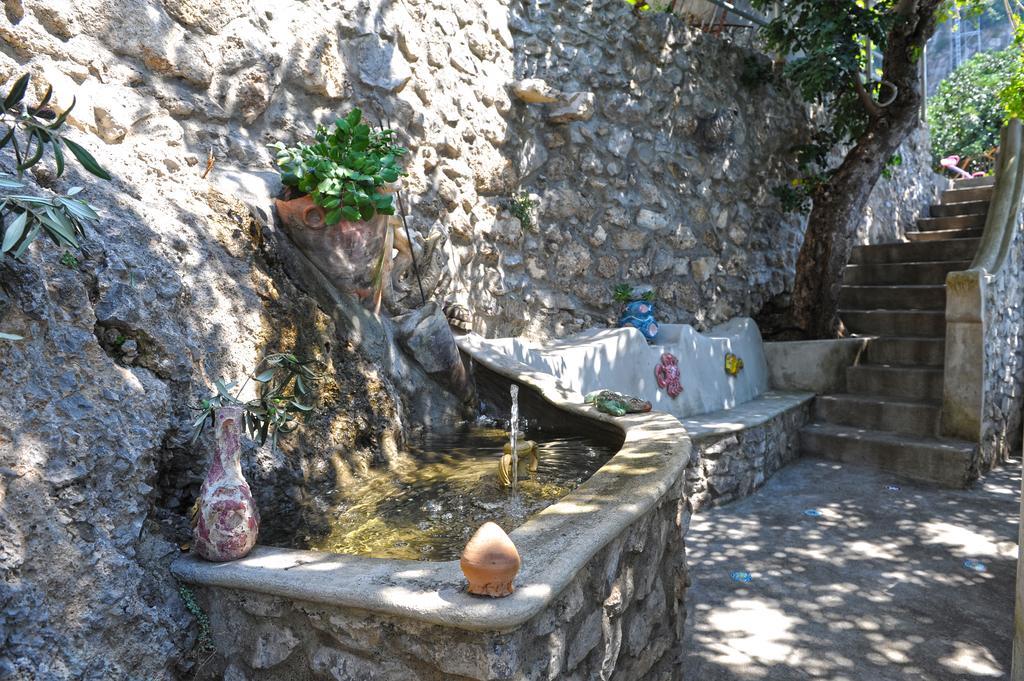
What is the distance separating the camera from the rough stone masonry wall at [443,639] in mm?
1504

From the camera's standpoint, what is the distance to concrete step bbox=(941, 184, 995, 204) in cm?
816

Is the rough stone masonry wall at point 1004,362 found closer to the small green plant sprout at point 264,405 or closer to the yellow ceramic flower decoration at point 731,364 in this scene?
the yellow ceramic flower decoration at point 731,364

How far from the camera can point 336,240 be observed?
118 inches

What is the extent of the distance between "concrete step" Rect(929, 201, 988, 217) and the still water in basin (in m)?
6.78

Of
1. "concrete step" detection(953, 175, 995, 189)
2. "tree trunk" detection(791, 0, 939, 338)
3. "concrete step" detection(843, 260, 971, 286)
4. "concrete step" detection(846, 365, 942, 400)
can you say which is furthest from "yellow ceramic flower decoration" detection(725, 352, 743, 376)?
"concrete step" detection(953, 175, 995, 189)

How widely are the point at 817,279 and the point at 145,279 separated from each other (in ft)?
18.8

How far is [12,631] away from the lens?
1499 mm

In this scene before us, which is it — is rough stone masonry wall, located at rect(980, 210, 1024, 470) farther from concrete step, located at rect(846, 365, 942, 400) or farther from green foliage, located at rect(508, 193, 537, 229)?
green foliage, located at rect(508, 193, 537, 229)

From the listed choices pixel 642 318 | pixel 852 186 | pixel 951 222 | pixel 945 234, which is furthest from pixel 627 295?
pixel 951 222

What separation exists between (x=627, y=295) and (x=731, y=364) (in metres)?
1.04

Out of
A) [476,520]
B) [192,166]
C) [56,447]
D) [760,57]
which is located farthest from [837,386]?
[56,447]

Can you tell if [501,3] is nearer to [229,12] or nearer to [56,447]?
[229,12]

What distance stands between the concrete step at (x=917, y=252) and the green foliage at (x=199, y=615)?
7.01 metres

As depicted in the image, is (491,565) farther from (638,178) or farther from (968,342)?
(968,342)
